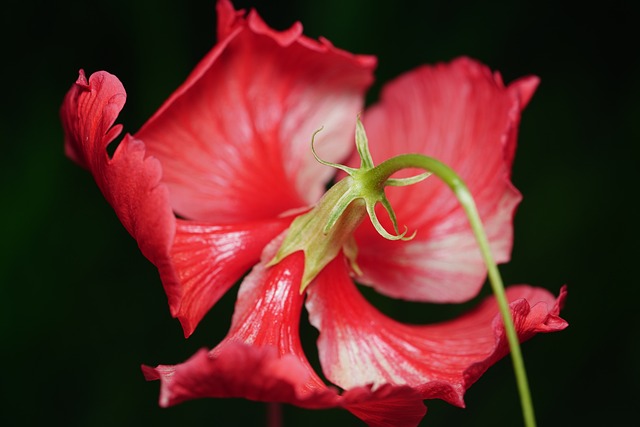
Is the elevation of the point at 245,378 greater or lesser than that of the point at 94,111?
lesser

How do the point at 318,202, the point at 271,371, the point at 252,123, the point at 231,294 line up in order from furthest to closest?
the point at 231,294, the point at 252,123, the point at 318,202, the point at 271,371

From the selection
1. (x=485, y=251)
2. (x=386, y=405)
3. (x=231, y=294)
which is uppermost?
(x=485, y=251)

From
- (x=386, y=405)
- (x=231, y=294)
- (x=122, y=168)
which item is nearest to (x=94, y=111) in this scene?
(x=122, y=168)

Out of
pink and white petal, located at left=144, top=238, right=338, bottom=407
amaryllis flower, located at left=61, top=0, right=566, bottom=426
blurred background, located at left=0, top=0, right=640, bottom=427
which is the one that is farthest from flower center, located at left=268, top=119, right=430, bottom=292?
blurred background, located at left=0, top=0, right=640, bottom=427

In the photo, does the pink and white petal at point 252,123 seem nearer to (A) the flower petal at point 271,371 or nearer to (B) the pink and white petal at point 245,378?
(A) the flower petal at point 271,371

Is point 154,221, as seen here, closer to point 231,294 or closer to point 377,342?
point 377,342

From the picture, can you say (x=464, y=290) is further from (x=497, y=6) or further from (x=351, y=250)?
(x=497, y=6)

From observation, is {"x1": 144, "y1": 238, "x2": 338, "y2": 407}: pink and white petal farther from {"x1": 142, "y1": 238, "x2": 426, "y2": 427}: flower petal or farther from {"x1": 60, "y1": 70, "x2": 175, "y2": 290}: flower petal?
{"x1": 60, "y1": 70, "x2": 175, "y2": 290}: flower petal

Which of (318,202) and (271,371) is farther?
(318,202)
